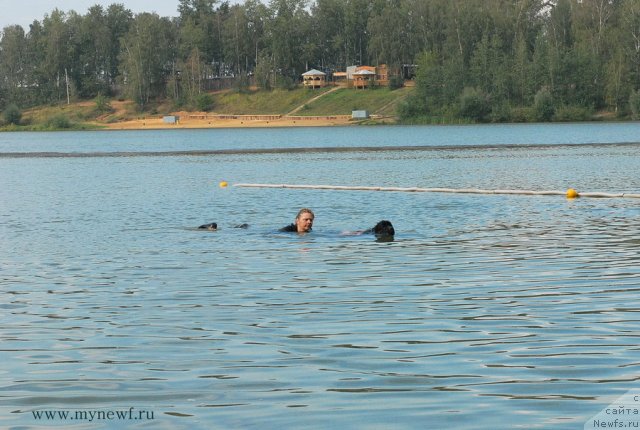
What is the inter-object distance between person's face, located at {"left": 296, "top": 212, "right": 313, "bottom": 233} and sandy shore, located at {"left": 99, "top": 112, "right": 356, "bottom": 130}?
119899mm

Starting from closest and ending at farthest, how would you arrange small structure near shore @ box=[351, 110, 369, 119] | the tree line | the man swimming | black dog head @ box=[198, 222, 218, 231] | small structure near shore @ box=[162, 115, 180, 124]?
the man swimming
black dog head @ box=[198, 222, 218, 231]
the tree line
small structure near shore @ box=[351, 110, 369, 119]
small structure near shore @ box=[162, 115, 180, 124]

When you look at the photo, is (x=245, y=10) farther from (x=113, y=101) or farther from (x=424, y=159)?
(x=424, y=159)

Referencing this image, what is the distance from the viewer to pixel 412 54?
166 metres

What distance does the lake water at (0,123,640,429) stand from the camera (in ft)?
32.0

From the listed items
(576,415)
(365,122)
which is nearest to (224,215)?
(576,415)

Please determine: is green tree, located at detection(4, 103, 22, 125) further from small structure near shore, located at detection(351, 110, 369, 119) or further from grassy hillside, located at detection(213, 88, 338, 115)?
small structure near shore, located at detection(351, 110, 369, 119)

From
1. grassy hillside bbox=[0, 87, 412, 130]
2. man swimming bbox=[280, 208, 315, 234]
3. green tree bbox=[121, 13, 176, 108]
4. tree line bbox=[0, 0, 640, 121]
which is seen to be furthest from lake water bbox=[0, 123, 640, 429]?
green tree bbox=[121, 13, 176, 108]

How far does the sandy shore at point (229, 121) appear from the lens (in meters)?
149

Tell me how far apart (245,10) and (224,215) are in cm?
16412

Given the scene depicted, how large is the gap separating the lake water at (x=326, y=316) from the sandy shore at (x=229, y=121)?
116m

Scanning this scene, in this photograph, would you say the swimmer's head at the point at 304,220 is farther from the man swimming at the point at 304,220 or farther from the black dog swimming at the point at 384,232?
the black dog swimming at the point at 384,232

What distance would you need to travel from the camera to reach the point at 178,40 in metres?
195

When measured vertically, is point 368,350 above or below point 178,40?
below

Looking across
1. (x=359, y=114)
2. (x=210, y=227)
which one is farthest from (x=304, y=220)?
(x=359, y=114)
